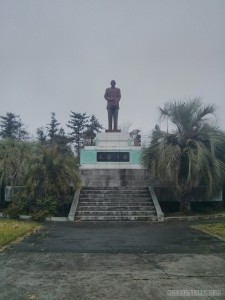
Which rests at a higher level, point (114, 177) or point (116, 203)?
point (114, 177)

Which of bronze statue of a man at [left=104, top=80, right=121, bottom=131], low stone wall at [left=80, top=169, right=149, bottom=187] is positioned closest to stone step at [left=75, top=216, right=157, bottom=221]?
low stone wall at [left=80, top=169, right=149, bottom=187]

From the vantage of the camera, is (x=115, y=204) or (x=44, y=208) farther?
(x=115, y=204)

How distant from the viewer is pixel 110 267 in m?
5.33

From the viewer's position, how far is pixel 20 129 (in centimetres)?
5434

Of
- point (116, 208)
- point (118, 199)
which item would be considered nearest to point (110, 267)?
point (116, 208)

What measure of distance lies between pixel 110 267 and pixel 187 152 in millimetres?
8957

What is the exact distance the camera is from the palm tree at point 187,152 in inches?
518

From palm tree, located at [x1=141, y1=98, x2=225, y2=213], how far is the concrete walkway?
5104 millimetres

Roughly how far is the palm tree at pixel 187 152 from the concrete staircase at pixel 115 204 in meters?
1.73

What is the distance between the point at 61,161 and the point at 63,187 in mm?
1253

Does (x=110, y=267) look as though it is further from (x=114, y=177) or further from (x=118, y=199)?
(x=114, y=177)

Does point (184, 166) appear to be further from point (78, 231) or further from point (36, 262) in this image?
point (36, 262)

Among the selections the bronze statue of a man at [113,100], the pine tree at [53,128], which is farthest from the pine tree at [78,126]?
the bronze statue of a man at [113,100]

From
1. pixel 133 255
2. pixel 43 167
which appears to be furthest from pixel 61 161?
pixel 133 255
